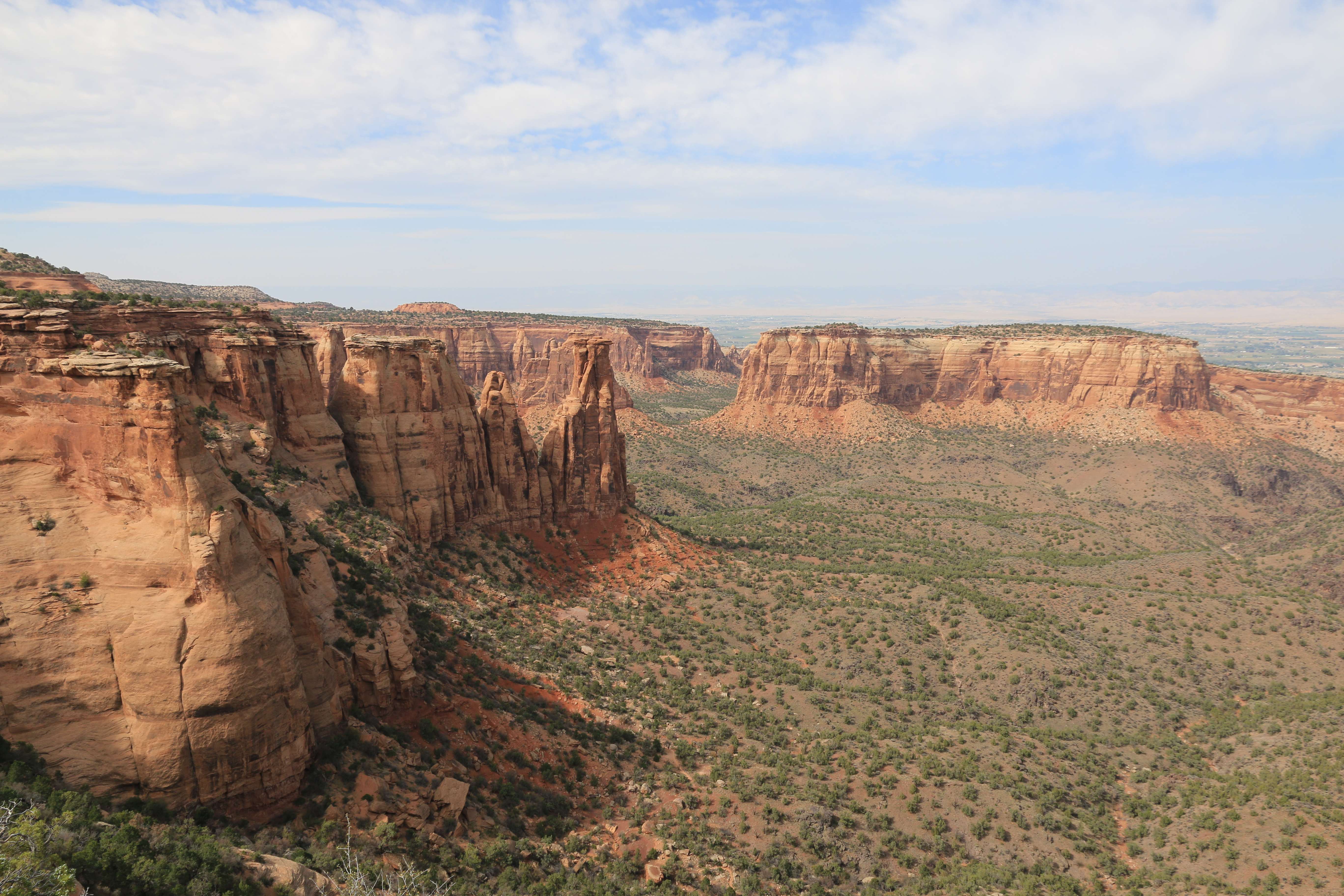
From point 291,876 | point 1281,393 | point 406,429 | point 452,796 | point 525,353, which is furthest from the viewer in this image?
point 525,353

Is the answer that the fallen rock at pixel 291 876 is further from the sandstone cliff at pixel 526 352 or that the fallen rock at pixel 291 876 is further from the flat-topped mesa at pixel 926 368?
the flat-topped mesa at pixel 926 368

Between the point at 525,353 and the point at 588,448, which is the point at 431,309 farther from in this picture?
the point at 588,448

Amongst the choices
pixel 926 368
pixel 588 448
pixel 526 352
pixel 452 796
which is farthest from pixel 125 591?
pixel 526 352

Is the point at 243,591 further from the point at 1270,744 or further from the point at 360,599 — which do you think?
the point at 1270,744

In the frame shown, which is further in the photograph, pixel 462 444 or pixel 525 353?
pixel 525 353

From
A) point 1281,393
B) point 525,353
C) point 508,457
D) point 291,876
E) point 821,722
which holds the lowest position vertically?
point 821,722

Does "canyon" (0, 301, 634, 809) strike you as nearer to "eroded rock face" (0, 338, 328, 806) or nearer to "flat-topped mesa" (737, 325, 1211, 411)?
"eroded rock face" (0, 338, 328, 806)

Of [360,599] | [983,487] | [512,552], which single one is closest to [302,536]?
[360,599]

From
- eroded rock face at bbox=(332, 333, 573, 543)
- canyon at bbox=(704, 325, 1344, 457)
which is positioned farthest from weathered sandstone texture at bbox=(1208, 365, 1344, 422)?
eroded rock face at bbox=(332, 333, 573, 543)
